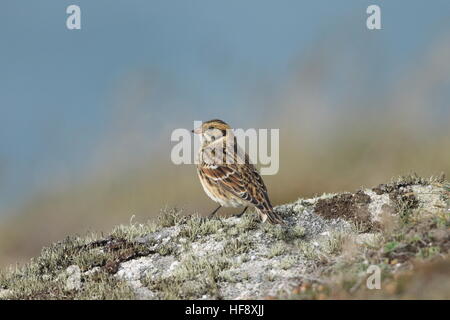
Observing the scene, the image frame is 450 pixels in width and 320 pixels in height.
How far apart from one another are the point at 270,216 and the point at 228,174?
1035 mm

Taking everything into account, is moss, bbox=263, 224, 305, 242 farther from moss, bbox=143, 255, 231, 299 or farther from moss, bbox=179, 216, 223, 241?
moss, bbox=143, 255, 231, 299

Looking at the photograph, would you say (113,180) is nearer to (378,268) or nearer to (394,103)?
(394,103)

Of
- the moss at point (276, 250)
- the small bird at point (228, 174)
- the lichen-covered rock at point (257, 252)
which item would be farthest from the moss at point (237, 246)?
the small bird at point (228, 174)

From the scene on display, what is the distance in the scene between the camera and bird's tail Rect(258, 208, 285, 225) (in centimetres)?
1197

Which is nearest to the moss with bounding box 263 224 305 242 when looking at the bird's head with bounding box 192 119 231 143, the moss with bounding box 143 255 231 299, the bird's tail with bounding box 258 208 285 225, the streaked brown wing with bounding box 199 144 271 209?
the bird's tail with bounding box 258 208 285 225

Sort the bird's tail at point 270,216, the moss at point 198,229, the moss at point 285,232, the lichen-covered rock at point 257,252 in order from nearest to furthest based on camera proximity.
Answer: the lichen-covered rock at point 257,252, the moss at point 285,232, the bird's tail at point 270,216, the moss at point 198,229

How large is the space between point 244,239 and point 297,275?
1583mm

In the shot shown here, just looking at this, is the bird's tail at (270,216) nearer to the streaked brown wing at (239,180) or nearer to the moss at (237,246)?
the streaked brown wing at (239,180)

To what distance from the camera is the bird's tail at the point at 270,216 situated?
12.0 m

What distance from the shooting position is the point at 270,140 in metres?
19.5

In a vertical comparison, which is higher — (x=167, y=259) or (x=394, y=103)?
(x=394, y=103)

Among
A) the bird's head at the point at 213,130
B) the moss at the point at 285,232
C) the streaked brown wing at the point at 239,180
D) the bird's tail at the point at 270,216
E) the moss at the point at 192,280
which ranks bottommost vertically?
the moss at the point at 192,280

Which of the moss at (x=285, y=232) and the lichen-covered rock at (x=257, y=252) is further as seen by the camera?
the moss at (x=285, y=232)
